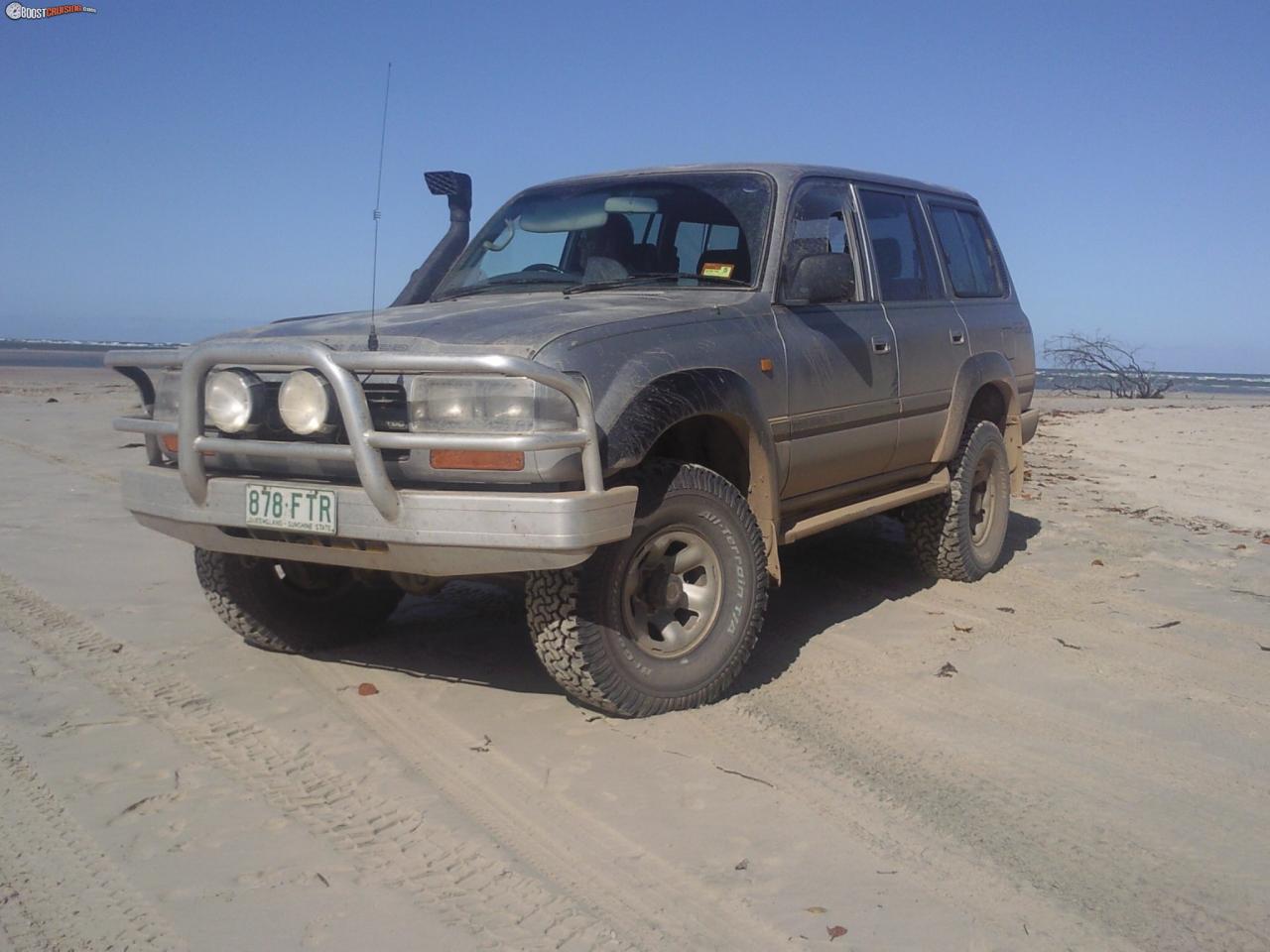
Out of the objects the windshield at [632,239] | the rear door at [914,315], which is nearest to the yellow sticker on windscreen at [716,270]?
the windshield at [632,239]

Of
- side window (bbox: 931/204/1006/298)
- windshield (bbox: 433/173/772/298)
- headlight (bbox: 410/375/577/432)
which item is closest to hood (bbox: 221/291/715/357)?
headlight (bbox: 410/375/577/432)

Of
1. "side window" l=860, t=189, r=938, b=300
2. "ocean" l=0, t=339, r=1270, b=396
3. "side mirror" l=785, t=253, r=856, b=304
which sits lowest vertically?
"ocean" l=0, t=339, r=1270, b=396

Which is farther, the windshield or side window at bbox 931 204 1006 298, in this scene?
side window at bbox 931 204 1006 298

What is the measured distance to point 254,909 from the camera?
8.55ft

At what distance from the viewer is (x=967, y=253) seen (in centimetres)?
647

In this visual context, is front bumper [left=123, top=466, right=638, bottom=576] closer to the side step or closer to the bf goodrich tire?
the bf goodrich tire

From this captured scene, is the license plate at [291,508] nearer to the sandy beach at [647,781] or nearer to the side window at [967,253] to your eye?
the sandy beach at [647,781]

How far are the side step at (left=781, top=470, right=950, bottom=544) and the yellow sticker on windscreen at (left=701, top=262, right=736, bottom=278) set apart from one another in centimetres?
104

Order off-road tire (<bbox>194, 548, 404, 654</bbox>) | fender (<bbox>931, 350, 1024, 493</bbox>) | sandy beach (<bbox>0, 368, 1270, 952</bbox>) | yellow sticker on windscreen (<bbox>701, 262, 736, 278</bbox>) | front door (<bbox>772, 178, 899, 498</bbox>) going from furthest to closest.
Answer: fender (<bbox>931, 350, 1024, 493</bbox>) → yellow sticker on windscreen (<bbox>701, 262, 736, 278</bbox>) → front door (<bbox>772, 178, 899, 498</bbox>) → off-road tire (<bbox>194, 548, 404, 654</bbox>) → sandy beach (<bbox>0, 368, 1270, 952</bbox>)

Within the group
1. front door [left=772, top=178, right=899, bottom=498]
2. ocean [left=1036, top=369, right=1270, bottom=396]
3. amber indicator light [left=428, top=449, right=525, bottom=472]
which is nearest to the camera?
amber indicator light [left=428, top=449, right=525, bottom=472]

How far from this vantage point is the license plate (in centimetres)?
346

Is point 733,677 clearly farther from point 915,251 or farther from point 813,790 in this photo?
point 915,251

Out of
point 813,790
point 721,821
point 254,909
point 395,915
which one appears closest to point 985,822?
point 813,790

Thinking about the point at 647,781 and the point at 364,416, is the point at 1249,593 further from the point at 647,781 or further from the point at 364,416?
the point at 364,416
